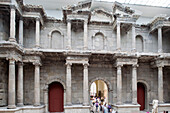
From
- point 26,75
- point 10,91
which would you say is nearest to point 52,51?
point 26,75

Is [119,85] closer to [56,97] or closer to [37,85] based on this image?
[56,97]

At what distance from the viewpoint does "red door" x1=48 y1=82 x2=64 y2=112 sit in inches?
674

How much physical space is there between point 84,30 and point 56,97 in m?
7.46

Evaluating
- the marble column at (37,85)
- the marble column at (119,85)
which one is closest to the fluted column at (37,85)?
the marble column at (37,85)

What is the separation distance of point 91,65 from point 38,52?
18.6 ft

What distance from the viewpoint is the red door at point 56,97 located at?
674 inches

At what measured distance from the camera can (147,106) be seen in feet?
59.8

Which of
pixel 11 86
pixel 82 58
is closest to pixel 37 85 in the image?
pixel 11 86

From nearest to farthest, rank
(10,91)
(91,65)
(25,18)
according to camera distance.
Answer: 1. (10,91)
2. (25,18)
3. (91,65)

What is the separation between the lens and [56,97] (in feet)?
56.6

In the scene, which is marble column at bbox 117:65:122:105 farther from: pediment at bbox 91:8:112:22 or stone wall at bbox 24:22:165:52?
pediment at bbox 91:8:112:22

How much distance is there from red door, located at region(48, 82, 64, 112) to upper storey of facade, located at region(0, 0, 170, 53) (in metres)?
4.01

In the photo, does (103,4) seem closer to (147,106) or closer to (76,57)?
(76,57)

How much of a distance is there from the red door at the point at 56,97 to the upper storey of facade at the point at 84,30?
4.01 meters
